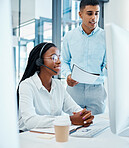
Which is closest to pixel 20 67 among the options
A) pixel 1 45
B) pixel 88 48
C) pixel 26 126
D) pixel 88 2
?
pixel 88 48

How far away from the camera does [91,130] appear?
1.22 metres

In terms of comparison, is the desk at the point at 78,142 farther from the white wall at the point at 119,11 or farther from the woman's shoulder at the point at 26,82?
the white wall at the point at 119,11

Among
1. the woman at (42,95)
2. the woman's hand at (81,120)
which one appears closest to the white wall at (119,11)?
the woman at (42,95)

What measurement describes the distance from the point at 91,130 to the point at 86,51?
111 centimetres

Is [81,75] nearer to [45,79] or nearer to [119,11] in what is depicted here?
[45,79]

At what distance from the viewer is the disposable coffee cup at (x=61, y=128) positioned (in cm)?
98

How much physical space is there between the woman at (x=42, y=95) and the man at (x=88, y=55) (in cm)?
32


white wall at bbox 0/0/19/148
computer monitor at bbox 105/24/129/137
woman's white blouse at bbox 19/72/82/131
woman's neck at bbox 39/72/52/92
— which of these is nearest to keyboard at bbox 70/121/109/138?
woman's white blouse at bbox 19/72/82/131

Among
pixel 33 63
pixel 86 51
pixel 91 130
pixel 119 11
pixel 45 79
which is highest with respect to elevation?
pixel 119 11

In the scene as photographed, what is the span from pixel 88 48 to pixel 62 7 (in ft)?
4.24

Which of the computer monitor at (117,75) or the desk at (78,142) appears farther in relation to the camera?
the desk at (78,142)

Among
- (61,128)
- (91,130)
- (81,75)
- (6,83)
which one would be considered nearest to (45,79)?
(81,75)

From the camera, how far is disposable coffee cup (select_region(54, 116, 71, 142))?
0.98 m

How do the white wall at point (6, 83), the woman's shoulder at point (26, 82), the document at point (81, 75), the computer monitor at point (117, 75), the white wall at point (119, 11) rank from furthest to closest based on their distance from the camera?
the white wall at point (119, 11) → the document at point (81, 75) → the woman's shoulder at point (26, 82) → the computer monitor at point (117, 75) → the white wall at point (6, 83)
